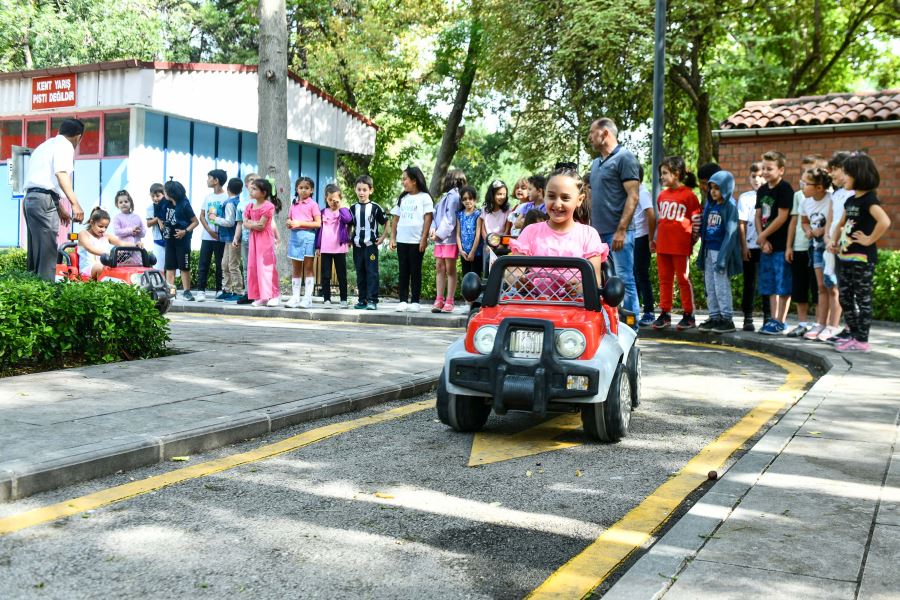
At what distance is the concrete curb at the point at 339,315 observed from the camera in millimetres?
12650

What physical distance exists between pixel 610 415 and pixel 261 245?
9.50m

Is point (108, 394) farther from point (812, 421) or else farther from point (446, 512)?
point (812, 421)

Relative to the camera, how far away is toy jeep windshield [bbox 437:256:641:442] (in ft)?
17.5

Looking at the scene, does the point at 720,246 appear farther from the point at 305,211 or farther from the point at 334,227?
the point at 305,211

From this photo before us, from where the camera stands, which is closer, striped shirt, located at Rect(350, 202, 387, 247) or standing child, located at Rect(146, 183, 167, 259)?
striped shirt, located at Rect(350, 202, 387, 247)

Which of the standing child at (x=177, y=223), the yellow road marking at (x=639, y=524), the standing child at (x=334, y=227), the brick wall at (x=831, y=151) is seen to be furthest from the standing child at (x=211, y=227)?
the yellow road marking at (x=639, y=524)

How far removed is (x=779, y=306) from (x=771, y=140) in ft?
26.3

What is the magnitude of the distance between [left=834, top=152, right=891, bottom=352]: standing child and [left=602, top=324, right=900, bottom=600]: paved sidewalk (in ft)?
11.5

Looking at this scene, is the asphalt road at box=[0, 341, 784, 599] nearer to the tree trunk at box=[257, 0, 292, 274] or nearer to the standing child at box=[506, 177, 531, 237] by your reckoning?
the standing child at box=[506, 177, 531, 237]

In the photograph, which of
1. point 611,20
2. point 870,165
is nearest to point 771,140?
point 611,20

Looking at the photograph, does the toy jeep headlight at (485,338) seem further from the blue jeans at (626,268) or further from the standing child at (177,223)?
the standing child at (177,223)

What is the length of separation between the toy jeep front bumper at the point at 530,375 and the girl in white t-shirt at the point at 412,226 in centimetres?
813

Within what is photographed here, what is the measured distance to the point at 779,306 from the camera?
1155 centimetres

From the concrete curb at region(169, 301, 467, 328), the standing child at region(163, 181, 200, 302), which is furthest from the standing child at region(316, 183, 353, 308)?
the standing child at region(163, 181, 200, 302)
